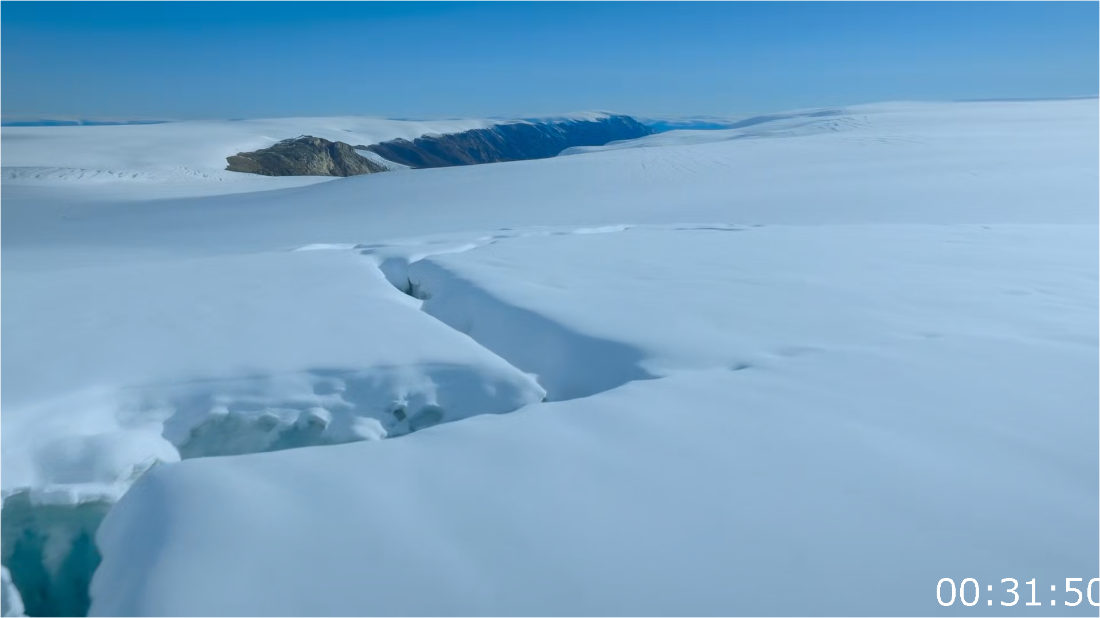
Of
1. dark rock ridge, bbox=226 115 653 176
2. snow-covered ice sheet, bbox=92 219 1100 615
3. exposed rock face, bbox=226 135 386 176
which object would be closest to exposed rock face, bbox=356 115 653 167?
dark rock ridge, bbox=226 115 653 176

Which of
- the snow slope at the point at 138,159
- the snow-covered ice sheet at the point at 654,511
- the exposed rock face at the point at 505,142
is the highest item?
the exposed rock face at the point at 505,142

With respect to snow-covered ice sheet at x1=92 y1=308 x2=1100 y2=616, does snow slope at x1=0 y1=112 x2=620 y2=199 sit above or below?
above

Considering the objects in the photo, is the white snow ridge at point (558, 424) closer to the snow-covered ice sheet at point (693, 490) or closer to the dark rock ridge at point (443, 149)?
the snow-covered ice sheet at point (693, 490)

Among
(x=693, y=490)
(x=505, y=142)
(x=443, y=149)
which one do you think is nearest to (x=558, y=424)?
(x=693, y=490)

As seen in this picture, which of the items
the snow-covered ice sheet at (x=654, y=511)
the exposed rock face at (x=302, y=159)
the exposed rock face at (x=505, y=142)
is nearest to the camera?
the snow-covered ice sheet at (x=654, y=511)

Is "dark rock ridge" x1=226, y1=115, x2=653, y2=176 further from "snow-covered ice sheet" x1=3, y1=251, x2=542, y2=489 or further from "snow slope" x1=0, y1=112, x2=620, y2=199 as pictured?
"snow-covered ice sheet" x1=3, y1=251, x2=542, y2=489

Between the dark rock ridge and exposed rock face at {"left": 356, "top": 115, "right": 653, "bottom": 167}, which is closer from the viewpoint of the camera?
the dark rock ridge

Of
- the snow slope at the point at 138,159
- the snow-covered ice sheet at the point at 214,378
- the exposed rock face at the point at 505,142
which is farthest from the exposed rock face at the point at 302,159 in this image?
the snow-covered ice sheet at the point at 214,378

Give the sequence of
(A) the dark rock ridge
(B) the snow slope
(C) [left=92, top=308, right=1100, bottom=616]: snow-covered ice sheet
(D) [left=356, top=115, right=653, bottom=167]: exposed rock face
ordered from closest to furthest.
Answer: (C) [left=92, top=308, right=1100, bottom=616]: snow-covered ice sheet → (B) the snow slope → (A) the dark rock ridge → (D) [left=356, top=115, right=653, bottom=167]: exposed rock face
